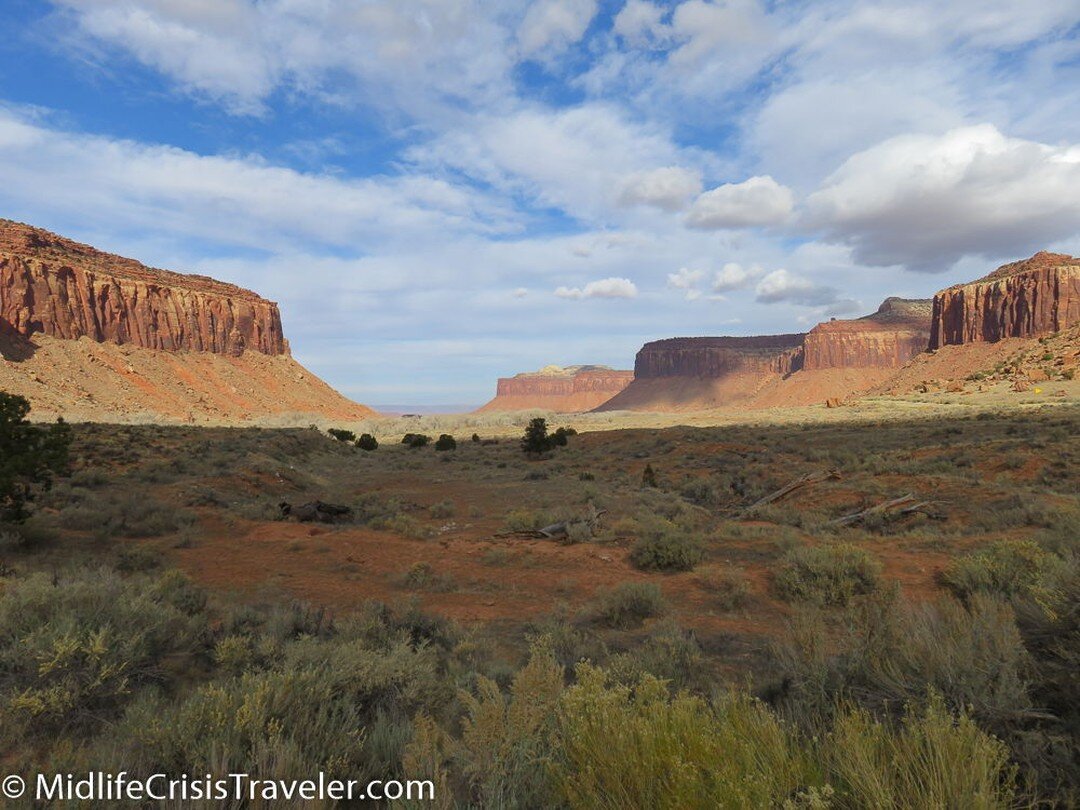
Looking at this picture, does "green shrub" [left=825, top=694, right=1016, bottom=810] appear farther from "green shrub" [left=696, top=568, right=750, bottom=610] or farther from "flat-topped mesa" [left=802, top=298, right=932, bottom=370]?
"flat-topped mesa" [left=802, top=298, right=932, bottom=370]

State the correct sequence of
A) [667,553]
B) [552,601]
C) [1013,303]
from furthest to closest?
[1013,303], [667,553], [552,601]

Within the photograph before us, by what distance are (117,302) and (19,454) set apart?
89201 millimetres

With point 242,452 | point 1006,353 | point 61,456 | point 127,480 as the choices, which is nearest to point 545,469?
point 242,452

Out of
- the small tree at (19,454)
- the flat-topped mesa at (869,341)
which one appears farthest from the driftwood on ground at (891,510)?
the flat-topped mesa at (869,341)

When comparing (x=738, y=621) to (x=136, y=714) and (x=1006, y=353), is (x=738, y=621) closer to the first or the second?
(x=136, y=714)

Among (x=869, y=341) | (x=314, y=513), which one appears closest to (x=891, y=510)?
(x=314, y=513)

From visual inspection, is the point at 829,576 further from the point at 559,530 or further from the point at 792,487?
the point at 792,487

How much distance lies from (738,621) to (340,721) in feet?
17.0

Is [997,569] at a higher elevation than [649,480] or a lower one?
higher

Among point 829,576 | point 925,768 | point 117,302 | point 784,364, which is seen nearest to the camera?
point 925,768

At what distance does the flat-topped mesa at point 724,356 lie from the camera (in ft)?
569

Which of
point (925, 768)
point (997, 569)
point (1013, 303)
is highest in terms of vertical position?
point (1013, 303)

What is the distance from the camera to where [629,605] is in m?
7.08

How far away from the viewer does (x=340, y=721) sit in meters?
3.51
